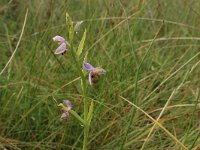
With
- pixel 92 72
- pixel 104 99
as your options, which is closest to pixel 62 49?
pixel 92 72

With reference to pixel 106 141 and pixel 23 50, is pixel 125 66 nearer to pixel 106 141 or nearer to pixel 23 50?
pixel 106 141

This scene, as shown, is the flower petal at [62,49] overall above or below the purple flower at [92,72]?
above

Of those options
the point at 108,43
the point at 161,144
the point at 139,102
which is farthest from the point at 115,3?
the point at 161,144

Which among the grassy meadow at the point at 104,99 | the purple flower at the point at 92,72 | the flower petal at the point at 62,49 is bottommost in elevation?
the grassy meadow at the point at 104,99

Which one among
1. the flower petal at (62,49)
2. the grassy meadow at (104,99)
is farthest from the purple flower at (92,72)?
the grassy meadow at (104,99)

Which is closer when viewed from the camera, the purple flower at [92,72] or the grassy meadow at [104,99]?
the purple flower at [92,72]

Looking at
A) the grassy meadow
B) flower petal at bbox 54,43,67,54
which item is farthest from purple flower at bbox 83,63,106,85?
the grassy meadow

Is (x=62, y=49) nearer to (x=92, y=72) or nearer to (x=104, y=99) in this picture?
(x=92, y=72)

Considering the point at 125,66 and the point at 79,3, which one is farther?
the point at 79,3

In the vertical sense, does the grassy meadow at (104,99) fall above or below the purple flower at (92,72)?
below

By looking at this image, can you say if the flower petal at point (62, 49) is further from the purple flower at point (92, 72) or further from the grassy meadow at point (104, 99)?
the grassy meadow at point (104, 99)

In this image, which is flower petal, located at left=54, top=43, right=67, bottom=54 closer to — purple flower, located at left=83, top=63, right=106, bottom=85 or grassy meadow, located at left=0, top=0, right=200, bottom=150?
purple flower, located at left=83, top=63, right=106, bottom=85
